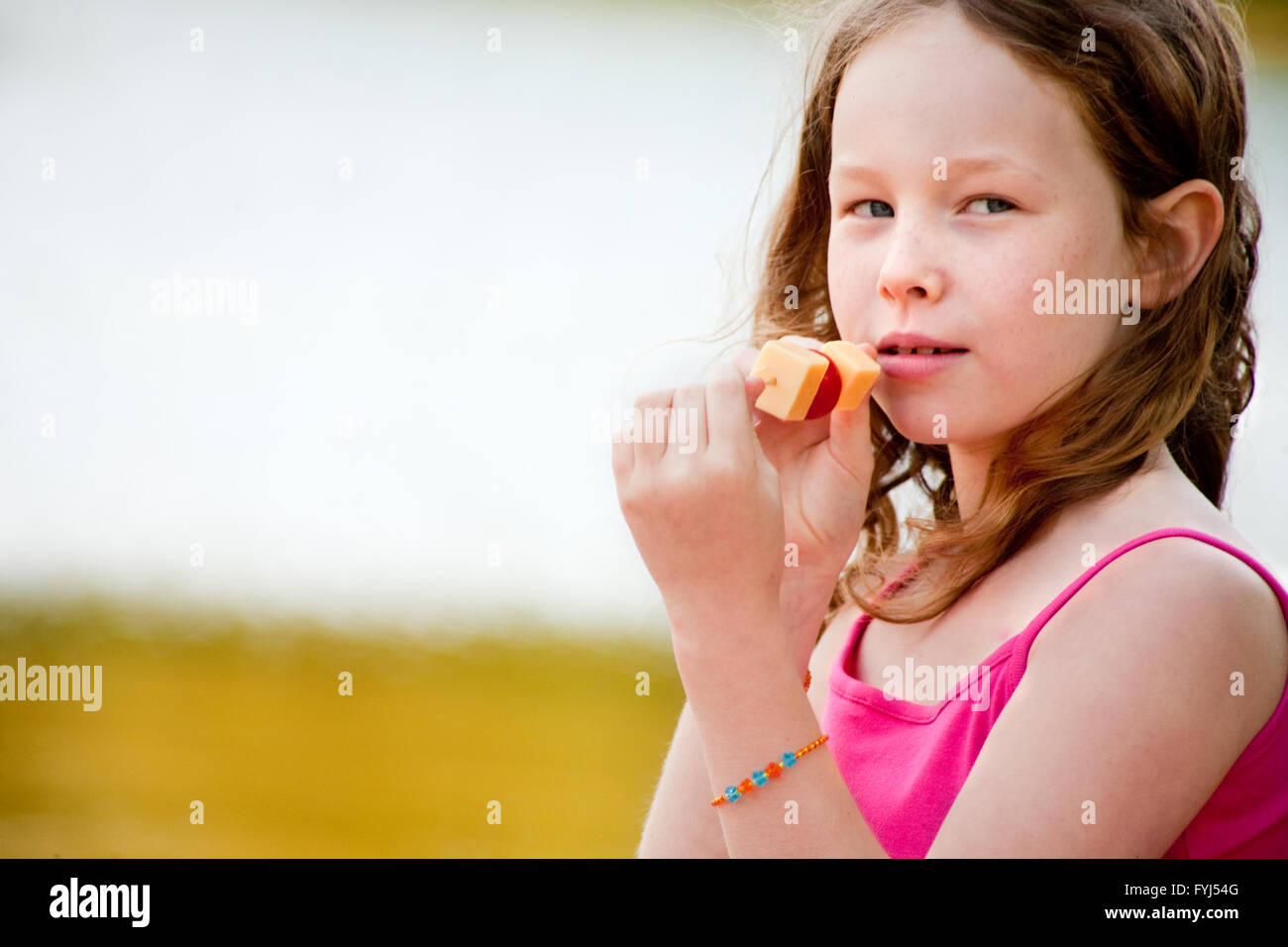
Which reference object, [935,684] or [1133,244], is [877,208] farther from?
[935,684]

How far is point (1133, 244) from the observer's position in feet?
3.31

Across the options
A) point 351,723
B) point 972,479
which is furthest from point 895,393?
point 351,723

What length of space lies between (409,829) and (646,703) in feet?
2.23

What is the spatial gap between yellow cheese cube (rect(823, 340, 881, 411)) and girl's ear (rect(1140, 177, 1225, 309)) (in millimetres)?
244

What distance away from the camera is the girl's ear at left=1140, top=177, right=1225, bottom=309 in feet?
3.34

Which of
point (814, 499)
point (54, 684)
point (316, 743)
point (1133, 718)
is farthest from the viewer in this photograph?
point (54, 684)

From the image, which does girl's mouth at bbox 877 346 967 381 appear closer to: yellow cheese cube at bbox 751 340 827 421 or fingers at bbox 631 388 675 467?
yellow cheese cube at bbox 751 340 827 421

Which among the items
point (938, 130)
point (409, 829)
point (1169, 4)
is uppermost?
point (1169, 4)

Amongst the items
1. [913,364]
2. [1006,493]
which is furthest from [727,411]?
[1006,493]

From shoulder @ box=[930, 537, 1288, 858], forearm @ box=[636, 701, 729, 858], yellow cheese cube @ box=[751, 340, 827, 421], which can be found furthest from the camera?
forearm @ box=[636, 701, 729, 858]

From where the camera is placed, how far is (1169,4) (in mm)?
1050

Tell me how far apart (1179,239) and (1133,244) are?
0.05 m
